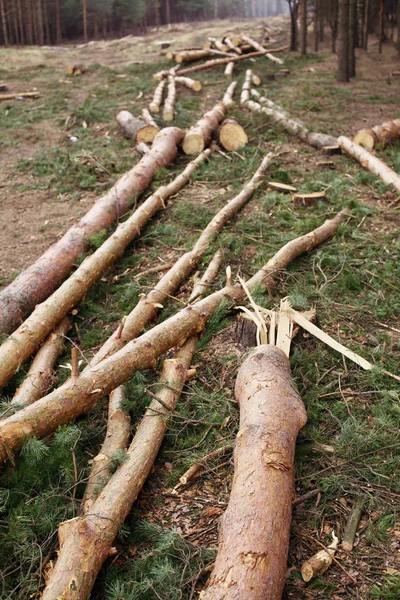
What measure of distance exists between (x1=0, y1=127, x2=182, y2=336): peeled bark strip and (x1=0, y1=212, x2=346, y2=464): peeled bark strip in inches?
43.3

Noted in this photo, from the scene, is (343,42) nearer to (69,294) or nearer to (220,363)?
(69,294)

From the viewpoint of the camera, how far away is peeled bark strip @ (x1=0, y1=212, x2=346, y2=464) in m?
3.88

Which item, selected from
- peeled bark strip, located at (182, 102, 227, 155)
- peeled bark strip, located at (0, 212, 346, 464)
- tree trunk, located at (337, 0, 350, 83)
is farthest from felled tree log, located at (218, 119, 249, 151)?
tree trunk, located at (337, 0, 350, 83)

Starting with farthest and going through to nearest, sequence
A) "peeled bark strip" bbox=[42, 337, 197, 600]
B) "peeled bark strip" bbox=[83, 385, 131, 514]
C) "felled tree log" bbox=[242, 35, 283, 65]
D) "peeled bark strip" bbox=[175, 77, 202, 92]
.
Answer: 1. "felled tree log" bbox=[242, 35, 283, 65]
2. "peeled bark strip" bbox=[175, 77, 202, 92]
3. "peeled bark strip" bbox=[83, 385, 131, 514]
4. "peeled bark strip" bbox=[42, 337, 197, 600]

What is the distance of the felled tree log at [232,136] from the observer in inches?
416

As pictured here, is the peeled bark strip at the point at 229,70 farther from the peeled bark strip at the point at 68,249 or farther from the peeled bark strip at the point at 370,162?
the peeled bark strip at the point at 68,249

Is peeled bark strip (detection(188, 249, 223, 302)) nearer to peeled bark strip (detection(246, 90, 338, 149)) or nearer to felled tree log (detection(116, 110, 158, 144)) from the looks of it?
peeled bark strip (detection(246, 90, 338, 149))

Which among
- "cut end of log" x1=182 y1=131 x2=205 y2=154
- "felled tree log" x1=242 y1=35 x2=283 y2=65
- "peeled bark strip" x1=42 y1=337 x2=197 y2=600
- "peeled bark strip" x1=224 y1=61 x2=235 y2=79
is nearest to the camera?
"peeled bark strip" x1=42 y1=337 x2=197 y2=600

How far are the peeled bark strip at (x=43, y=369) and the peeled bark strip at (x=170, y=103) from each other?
818cm

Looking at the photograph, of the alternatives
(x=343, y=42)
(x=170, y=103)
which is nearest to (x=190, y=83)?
(x=170, y=103)

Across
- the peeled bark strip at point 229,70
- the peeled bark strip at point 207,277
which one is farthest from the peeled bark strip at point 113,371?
the peeled bark strip at point 229,70

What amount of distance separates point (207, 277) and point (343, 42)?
11.9 meters

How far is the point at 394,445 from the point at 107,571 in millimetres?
2125

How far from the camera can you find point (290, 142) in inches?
431
